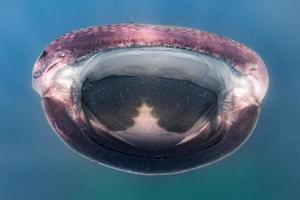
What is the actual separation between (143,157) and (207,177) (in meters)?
21.1

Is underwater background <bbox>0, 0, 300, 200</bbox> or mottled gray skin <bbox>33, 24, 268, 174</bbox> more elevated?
underwater background <bbox>0, 0, 300, 200</bbox>

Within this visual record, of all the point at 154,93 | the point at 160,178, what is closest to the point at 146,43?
the point at 154,93

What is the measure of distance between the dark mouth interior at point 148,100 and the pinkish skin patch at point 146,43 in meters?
0.41

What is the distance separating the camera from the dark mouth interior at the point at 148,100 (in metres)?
3.93

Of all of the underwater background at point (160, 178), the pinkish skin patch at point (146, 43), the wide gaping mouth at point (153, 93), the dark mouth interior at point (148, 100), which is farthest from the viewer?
the underwater background at point (160, 178)

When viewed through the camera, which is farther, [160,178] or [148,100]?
[160,178]

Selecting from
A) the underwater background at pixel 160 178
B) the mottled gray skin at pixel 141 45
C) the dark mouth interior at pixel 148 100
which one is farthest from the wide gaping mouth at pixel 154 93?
the underwater background at pixel 160 178

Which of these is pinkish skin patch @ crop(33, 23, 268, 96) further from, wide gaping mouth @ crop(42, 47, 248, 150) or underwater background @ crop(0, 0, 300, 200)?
underwater background @ crop(0, 0, 300, 200)

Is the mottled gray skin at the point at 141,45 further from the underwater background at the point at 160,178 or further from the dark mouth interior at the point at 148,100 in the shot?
the underwater background at the point at 160,178

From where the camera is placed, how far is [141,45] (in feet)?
11.2

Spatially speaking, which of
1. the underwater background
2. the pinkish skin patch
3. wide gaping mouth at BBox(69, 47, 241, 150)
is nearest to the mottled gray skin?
the pinkish skin patch

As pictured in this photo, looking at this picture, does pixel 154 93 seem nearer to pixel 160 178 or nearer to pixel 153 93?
pixel 153 93

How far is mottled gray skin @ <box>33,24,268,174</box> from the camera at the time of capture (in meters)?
3.40

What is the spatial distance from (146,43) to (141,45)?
0.16 feet
